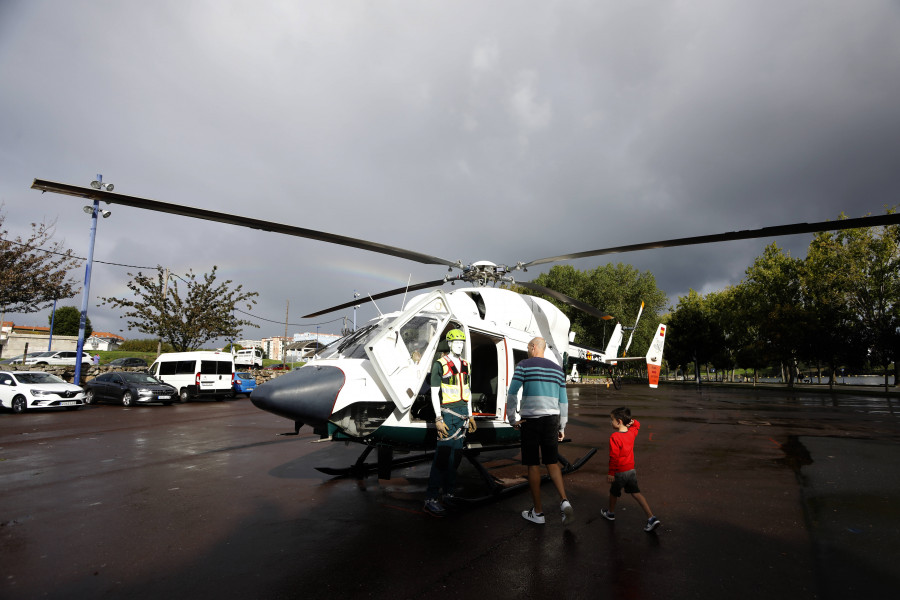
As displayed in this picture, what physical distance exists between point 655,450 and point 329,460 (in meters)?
6.44

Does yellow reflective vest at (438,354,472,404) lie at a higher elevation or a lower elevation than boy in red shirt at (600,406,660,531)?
higher

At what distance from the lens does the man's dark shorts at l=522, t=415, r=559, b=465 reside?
4.95 meters

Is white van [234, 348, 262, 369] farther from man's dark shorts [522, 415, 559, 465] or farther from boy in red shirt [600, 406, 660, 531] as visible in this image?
boy in red shirt [600, 406, 660, 531]

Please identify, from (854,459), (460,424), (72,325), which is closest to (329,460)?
(460,424)

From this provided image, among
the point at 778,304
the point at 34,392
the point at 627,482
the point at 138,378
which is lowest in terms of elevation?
the point at 34,392

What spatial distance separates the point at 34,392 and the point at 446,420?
18.8m

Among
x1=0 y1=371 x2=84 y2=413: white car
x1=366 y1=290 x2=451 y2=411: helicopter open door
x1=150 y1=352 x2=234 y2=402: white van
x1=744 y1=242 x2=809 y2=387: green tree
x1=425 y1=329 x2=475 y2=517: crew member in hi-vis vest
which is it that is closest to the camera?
x1=425 y1=329 x2=475 y2=517: crew member in hi-vis vest

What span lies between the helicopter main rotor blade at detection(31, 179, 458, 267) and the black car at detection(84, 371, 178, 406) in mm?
17503

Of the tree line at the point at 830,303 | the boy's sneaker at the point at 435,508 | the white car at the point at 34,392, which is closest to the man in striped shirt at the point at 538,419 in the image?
the boy's sneaker at the point at 435,508

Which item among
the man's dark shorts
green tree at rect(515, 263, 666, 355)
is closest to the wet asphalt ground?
the man's dark shorts

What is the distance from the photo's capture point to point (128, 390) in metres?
19.2

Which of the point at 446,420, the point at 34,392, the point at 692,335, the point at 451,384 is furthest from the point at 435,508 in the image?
the point at 692,335

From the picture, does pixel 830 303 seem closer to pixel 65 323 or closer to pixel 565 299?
pixel 565 299

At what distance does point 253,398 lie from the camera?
209 inches
